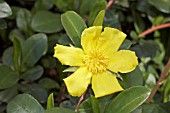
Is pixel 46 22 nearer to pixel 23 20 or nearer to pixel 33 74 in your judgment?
pixel 23 20

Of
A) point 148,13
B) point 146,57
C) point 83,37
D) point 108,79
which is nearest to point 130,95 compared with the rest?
point 108,79

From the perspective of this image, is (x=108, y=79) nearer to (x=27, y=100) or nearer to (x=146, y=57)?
(x=27, y=100)

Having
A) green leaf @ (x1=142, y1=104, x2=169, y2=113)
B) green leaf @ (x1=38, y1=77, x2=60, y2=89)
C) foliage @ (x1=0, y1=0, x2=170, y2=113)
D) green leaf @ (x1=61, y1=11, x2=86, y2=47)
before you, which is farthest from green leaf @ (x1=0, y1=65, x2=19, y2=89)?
green leaf @ (x1=142, y1=104, x2=169, y2=113)

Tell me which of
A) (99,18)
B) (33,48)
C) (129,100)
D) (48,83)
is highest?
(99,18)

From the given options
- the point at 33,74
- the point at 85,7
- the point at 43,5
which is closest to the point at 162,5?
the point at 85,7

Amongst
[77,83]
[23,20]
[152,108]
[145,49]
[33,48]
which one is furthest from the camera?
[145,49]

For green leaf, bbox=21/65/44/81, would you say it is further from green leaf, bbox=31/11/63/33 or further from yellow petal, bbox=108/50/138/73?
yellow petal, bbox=108/50/138/73
